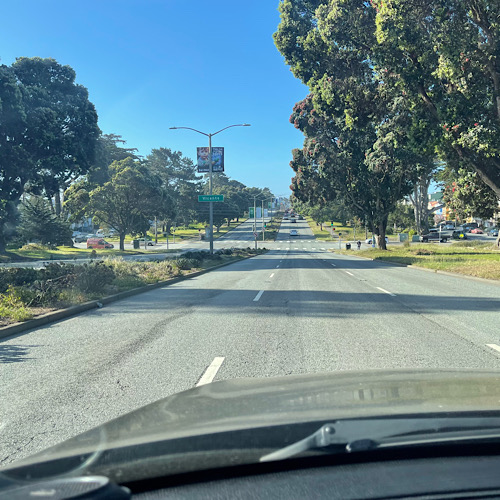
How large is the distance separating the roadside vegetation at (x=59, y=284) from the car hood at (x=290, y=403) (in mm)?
6446

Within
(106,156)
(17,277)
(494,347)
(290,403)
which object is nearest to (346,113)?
(17,277)

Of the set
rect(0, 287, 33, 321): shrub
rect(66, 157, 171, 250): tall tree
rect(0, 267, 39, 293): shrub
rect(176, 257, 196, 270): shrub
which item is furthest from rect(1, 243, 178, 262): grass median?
rect(0, 287, 33, 321): shrub

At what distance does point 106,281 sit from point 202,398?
1121 cm

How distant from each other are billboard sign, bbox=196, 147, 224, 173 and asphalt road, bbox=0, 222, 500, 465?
22.0m

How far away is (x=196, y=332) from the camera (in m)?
8.12

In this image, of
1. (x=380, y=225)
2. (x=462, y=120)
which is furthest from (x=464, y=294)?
(x=380, y=225)

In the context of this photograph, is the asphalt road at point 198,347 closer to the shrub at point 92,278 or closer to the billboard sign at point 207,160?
the shrub at point 92,278

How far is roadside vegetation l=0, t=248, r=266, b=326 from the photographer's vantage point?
9636mm

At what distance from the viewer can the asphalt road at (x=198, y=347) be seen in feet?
15.0

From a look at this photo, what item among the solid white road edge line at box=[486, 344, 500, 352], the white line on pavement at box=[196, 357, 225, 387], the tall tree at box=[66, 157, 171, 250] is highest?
the tall tree at box=[66, 157, 171, 250]

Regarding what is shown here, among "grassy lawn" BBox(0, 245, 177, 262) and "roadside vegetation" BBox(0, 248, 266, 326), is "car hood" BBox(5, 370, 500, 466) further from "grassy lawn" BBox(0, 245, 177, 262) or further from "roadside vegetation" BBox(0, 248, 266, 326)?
"grassy lawn" BBox(0, 245, 177, 262)

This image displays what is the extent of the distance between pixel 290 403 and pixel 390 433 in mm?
773

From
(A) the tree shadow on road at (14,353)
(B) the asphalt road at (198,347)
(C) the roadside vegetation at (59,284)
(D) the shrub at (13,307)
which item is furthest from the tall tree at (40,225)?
(A) the tree shadow on road at (14,353)

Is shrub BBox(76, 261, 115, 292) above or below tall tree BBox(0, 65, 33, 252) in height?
below
